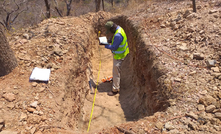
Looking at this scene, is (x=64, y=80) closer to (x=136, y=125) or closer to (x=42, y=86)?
(x=42, y=86)

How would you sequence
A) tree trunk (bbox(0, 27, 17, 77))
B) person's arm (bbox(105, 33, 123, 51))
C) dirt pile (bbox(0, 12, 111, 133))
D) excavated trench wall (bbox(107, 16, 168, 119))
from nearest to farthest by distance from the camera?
dirt pile (bbox(0, 12, 111, 133))
tree trunk (bbox(0, 27, 17, 77))
excavated trench wall (bbox(107, 16, 168, 119))
person's arm (bbox(105, 33, 123, 51))

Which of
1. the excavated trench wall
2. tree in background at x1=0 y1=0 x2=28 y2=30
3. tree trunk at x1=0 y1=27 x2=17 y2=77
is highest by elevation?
tree in background at x1=0 y1=0 x2=28 y2=30

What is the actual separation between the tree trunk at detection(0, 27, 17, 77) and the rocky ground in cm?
12

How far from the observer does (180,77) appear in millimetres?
3020

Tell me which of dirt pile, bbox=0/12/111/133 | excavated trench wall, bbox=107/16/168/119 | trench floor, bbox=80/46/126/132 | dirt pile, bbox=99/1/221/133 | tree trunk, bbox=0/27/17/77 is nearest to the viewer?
dirt pile, bbox=99/1/221/133

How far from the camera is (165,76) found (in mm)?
3168

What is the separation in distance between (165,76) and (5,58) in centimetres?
326

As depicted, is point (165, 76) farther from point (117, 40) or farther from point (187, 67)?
point (117, 40)

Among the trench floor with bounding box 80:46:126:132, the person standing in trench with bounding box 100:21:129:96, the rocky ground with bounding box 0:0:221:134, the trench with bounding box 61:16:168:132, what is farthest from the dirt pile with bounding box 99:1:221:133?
the trench floor with bounding box 80:46:126:132

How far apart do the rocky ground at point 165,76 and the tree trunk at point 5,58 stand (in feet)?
0.39

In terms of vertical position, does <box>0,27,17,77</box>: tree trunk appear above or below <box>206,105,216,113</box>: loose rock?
above

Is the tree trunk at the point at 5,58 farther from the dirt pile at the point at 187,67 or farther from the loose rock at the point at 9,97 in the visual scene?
the dirt pile at the point at 187,67

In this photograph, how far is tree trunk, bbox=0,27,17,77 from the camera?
2.79 meters

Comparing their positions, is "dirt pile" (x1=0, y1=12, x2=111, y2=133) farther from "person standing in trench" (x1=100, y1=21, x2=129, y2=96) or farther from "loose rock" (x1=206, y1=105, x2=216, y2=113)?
"loose rock" (x1=206, y1=105, x2=216, y2=113)
